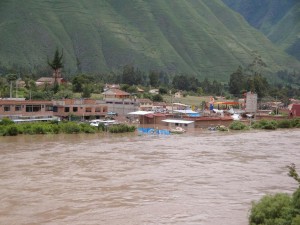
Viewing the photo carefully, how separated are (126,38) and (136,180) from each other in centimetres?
11273

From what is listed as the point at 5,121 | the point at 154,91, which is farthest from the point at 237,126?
the point at 154,91

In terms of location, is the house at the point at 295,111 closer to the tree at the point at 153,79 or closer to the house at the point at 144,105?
the house at the point at 144,105

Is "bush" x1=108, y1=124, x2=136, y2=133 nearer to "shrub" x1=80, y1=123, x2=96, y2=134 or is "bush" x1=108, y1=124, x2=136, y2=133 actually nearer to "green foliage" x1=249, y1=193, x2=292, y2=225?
"shrub" x1=80, y1=123, x2=96, y2=134

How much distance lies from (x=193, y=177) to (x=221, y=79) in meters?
106

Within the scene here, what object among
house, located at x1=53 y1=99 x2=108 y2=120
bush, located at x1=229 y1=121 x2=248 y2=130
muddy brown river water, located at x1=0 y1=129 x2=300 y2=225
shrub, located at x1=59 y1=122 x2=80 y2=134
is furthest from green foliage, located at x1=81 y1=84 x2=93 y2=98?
muddy brown river water, located at x1=0 y1=129 x2=300 y2=225

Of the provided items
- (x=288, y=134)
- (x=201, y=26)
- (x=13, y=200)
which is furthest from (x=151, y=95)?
(x=201, y=26)

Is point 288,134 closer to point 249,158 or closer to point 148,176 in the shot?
point 249,158

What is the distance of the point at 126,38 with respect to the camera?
132125 millimetres

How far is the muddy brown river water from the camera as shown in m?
16.2

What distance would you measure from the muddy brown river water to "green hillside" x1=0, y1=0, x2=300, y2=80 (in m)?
69.6

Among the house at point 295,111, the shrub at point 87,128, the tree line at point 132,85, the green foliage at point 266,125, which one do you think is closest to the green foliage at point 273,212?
the shrub at point 87,128

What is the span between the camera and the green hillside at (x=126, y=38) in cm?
11400

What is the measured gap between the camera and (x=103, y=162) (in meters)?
26.7

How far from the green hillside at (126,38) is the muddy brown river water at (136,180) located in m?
69.6
